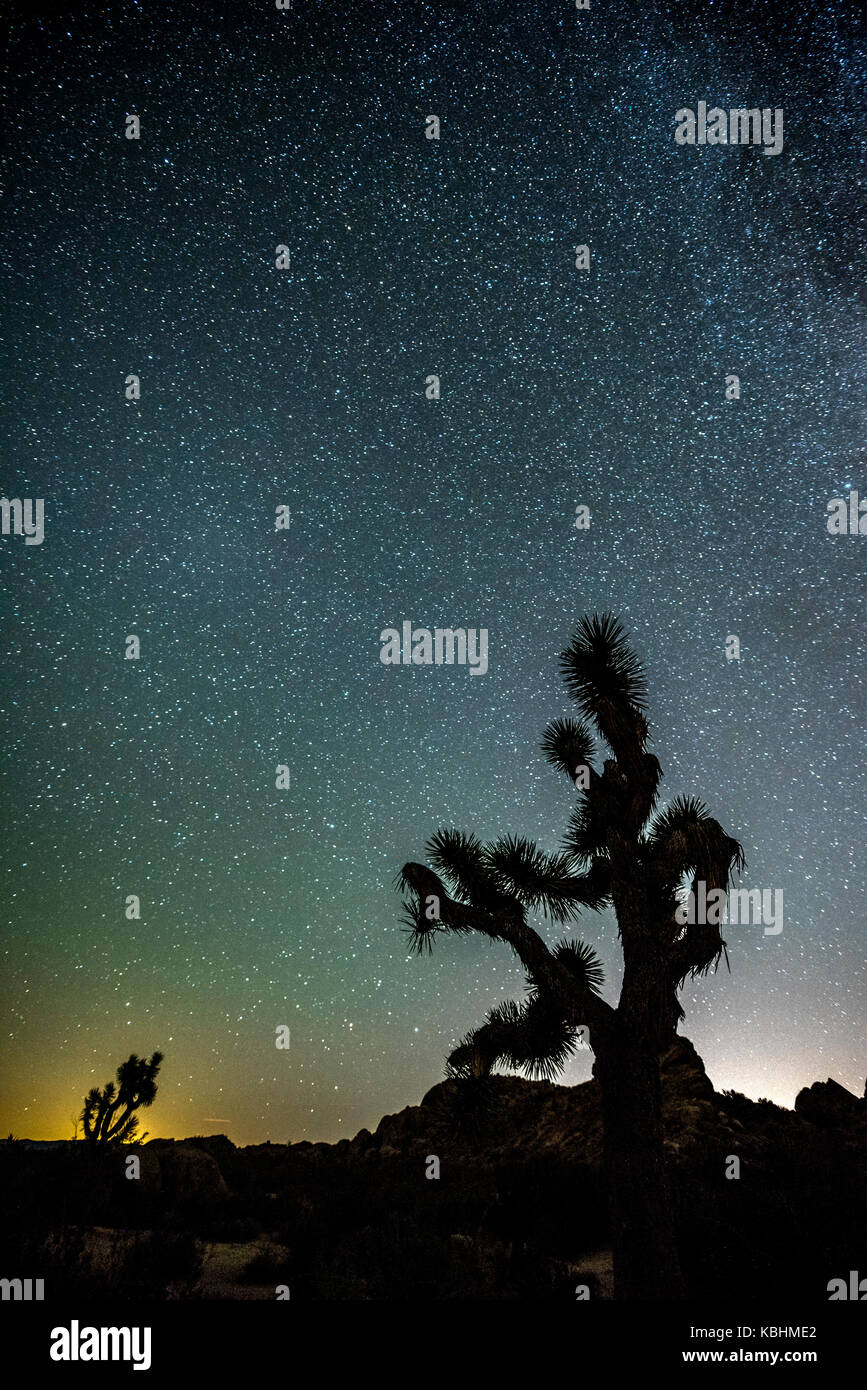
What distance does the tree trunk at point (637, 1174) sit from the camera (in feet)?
20.5

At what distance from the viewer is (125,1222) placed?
10594mm

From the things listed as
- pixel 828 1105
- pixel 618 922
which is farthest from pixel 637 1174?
pixel 828 1105

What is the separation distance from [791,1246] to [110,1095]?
18.2m

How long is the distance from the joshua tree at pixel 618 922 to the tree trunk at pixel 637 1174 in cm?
1

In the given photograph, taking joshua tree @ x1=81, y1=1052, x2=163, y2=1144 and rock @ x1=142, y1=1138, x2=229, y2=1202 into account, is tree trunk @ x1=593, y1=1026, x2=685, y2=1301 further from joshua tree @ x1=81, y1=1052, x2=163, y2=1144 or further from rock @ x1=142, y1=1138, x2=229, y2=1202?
joshua tree @ x1=81, y1=1052, x2=163, y2=1144

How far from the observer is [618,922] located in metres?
7.45

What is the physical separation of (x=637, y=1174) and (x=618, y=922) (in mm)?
2330

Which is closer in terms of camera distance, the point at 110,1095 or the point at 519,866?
the point at 519,866

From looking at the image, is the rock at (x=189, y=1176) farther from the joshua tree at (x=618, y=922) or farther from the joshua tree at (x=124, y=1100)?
the joshua tree at (x=618, y=922)

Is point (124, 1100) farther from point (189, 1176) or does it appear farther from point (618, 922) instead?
point (618, 922)

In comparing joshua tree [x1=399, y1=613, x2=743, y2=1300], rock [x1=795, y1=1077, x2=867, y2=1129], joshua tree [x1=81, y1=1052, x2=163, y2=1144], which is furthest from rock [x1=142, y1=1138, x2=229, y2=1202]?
rock [x1=795, y1=1077, x2=867, y2=1129]

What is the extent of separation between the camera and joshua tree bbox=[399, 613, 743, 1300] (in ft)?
21.7
